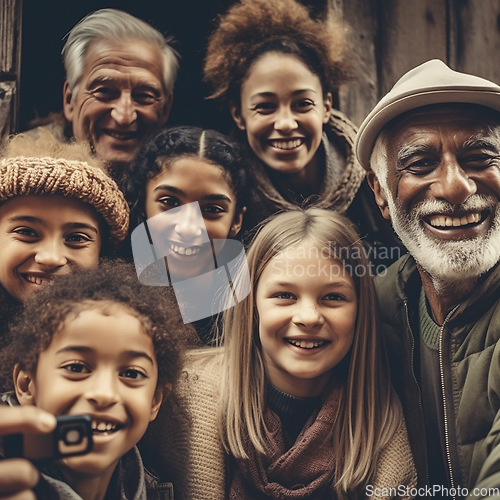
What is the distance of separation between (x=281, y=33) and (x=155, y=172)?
42 cm

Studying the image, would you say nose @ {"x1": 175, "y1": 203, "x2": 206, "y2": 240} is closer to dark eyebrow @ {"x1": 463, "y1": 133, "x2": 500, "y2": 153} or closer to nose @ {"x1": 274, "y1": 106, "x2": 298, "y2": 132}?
nose @ {"x1": 274, "y1": 106, "x2": 298, "y2": 132}

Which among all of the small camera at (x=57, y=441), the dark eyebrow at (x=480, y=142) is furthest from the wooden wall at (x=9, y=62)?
the dark eyebrow at (x=480, y=142)

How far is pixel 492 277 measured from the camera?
1274mm

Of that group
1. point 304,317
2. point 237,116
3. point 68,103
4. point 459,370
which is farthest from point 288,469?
point 68,103

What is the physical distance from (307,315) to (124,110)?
538 mm

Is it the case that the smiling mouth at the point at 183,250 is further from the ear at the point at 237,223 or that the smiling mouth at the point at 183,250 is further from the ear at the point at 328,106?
the ear at the point at 328,106

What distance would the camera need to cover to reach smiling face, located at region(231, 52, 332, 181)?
135cm

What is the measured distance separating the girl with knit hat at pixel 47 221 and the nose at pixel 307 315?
35 centimetres

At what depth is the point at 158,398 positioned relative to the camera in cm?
108

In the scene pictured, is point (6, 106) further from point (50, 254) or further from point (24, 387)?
point (24, 387)

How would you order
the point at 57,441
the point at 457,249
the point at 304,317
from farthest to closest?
the point at 457,249 < the point at 304,317 < the point at 57,441

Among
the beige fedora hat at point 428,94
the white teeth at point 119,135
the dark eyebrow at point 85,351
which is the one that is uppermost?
the beige fedora hat at point 428,94

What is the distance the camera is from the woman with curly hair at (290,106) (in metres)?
1.35

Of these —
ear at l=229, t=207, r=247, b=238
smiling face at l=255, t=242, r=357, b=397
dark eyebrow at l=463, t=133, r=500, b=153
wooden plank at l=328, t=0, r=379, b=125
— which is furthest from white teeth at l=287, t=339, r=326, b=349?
wooden plank at l=328, t=0, r=379, b=125
